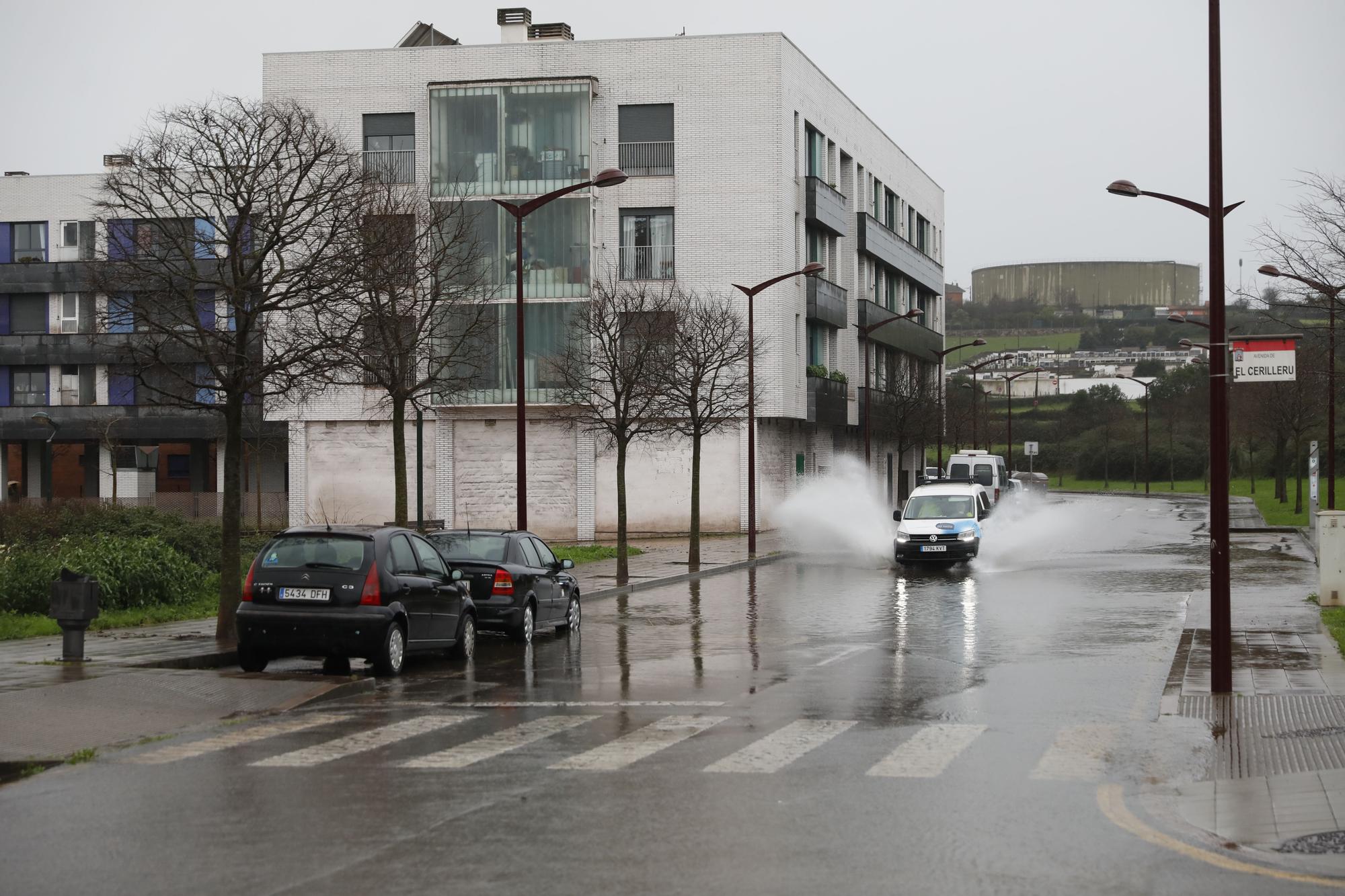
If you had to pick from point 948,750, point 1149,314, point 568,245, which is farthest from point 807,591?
point 1149,314

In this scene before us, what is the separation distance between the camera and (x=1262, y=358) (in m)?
13.9

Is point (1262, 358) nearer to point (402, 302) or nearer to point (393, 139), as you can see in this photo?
point (402, 302)

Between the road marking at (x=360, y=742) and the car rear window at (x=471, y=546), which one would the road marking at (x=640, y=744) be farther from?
the car rear window at (x=471, y=546)

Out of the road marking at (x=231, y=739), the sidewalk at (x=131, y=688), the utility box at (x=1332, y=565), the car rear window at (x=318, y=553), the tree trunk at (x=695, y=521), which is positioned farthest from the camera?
the tree trunk at (x=695, y=521)

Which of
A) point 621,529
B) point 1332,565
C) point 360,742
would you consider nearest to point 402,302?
point 621,529

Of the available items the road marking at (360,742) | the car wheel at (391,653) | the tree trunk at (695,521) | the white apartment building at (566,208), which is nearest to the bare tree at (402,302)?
the car wheel at (391,653)

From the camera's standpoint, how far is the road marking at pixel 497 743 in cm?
1021

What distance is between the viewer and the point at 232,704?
13078 millimetres

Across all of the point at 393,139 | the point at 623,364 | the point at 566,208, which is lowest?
the point at 623,364

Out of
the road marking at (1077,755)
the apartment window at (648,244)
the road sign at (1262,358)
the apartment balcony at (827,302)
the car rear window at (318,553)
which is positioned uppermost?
the apartment window at (648,244)

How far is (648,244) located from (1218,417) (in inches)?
1524

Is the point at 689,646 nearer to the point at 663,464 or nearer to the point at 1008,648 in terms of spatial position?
the point at 1008,648

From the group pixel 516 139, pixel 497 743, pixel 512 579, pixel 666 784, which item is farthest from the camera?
pixel 516 139

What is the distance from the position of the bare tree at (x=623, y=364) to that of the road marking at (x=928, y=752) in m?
18.0
